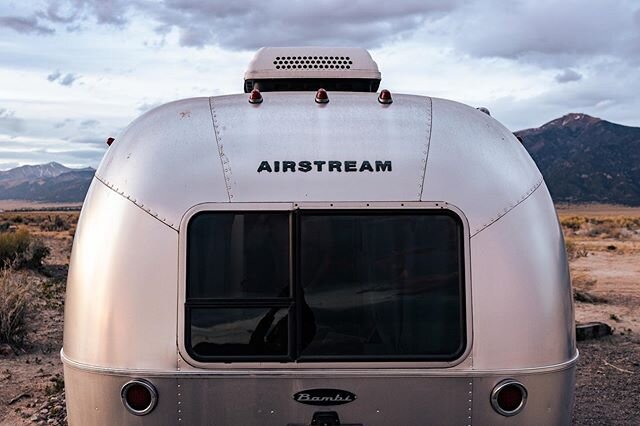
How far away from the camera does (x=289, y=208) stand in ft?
12.4

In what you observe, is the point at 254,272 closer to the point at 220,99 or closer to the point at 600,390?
the point at 220,99

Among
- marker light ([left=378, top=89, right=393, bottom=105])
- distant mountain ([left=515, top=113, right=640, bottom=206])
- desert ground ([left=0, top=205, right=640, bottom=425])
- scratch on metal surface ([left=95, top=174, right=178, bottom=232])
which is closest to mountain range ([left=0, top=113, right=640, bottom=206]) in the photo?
distant mountain ([left=515, top=113, right=640, bottom=206])

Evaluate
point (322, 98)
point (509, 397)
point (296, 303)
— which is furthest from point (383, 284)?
point (322, 98)

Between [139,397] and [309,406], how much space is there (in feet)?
2.62

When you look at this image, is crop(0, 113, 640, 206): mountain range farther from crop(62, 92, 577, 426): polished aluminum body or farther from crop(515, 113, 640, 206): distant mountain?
crop(62, 92, 577, 426): polished aluminum body

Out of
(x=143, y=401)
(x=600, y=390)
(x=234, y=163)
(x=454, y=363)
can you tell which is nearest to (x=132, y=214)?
(x=234, y=163)

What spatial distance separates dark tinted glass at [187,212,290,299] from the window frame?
0.03 m

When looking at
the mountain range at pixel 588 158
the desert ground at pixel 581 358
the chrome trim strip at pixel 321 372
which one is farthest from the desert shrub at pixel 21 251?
the mountain range at pixel 588 158

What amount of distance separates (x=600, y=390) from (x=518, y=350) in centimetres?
559

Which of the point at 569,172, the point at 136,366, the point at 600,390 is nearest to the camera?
the point at 136,366

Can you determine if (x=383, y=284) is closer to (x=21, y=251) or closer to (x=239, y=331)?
(x=239, y=331)

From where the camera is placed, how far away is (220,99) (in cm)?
439

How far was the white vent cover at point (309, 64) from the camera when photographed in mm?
5379

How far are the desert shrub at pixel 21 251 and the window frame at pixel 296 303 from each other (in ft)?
49.1
